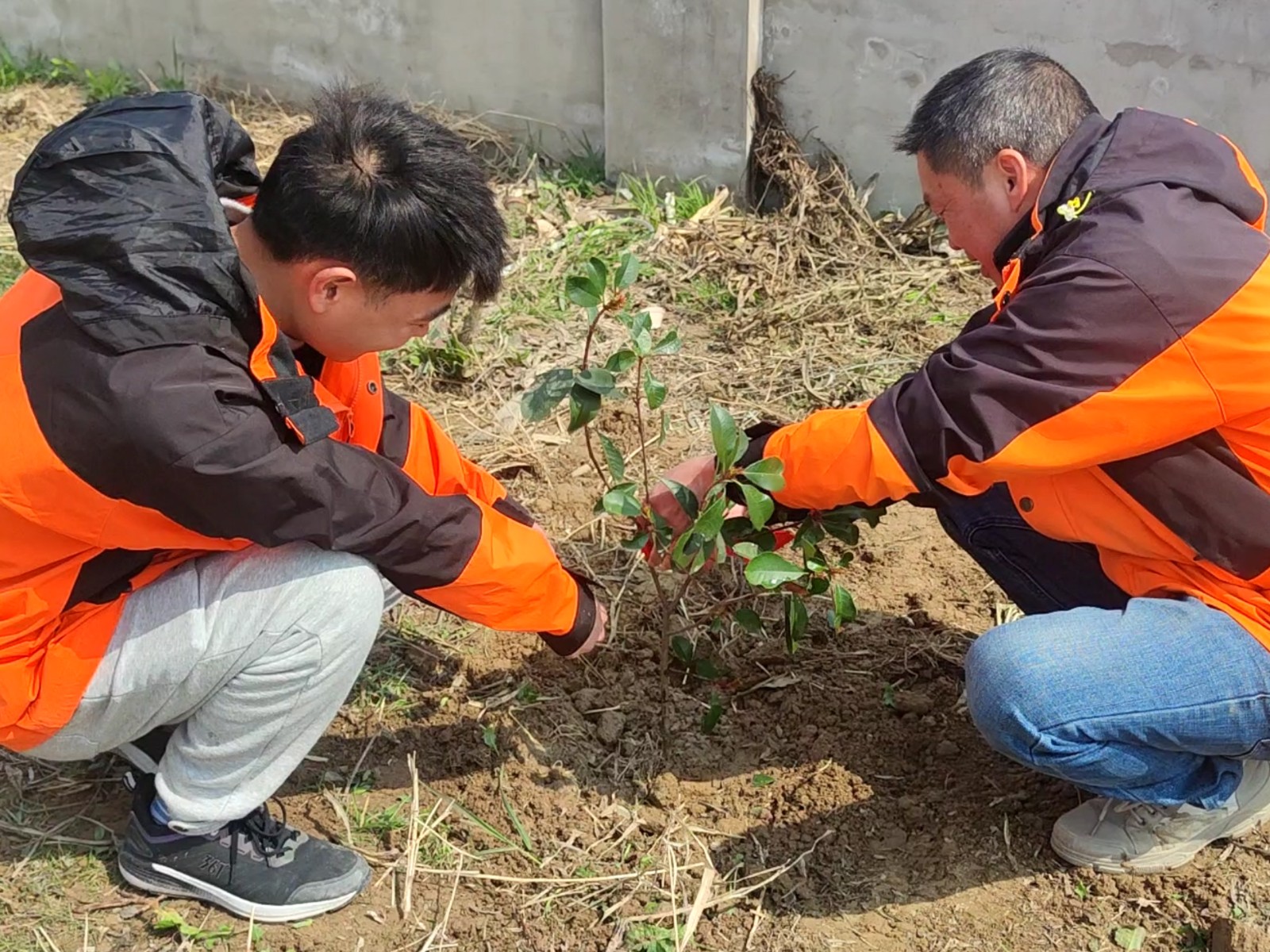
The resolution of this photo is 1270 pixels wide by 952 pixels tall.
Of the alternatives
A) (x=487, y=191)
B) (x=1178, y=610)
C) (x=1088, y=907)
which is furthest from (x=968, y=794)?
(x=487, y=191)

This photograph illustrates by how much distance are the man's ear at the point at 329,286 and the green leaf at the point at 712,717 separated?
1139mm

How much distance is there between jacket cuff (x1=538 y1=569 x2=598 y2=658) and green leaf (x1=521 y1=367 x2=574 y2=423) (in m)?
0.33

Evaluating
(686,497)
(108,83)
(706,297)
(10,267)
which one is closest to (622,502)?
(686,497)

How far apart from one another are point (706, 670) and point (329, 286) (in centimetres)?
118

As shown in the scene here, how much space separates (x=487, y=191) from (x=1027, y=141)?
3.03ft

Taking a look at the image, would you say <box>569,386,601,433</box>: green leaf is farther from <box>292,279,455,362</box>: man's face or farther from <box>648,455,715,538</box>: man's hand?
<box>292,279,455,362</box>: man's face

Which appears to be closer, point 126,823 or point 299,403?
point 299,403

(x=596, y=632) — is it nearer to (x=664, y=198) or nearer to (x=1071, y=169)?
(x=1071, y=169)

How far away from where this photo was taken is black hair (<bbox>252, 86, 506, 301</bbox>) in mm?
1873

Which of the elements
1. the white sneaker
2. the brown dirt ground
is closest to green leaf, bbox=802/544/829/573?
the brown dirt ground

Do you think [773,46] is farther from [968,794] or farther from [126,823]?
[126,823]

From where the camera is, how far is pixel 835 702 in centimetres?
272

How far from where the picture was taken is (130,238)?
5.57 feet

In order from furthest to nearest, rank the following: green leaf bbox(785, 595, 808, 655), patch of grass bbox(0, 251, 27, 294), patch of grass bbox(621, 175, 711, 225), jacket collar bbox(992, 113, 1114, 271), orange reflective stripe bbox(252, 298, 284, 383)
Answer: patch of grass bbox(621, 175, 711, 225)
patch of grass bbox(0, 251, 27, 294)
green leaf bbox(785, 595, 808, 655)
jacket collar bbox(992, 113, 1114, 271)
orange reflective stripe bbox(252, 298, 284, 383)
